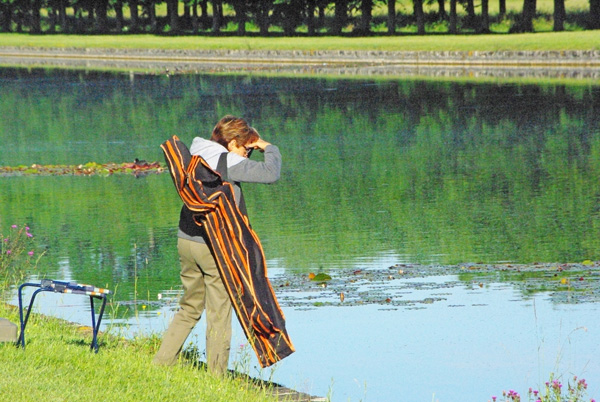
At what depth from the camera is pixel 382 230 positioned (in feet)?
53.4

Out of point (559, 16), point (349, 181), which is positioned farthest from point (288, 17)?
point (349, 181)

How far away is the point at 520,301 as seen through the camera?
38.1 ft

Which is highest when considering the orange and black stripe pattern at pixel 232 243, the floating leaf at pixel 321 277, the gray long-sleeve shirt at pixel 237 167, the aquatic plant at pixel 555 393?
the gray long-sleeve shirt at pixel 237 167

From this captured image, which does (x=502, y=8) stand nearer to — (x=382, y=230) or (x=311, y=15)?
(x=311, y=15)

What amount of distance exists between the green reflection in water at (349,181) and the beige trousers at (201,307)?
439 cm

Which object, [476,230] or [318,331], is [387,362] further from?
[476,230]

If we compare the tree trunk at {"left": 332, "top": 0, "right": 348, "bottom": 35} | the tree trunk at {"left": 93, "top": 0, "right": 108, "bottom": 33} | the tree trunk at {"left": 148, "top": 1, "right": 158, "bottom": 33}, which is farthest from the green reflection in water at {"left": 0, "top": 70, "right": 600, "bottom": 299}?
the tree trunk at {"left": 93, "top": 0, "right": 108, "bottom": 33}

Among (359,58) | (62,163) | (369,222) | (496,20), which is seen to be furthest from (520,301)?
(496,20)

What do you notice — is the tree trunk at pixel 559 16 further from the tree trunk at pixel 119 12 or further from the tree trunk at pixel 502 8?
the tree trunk at pixel 119 12

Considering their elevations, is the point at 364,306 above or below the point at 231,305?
below

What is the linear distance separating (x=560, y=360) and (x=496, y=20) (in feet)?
255

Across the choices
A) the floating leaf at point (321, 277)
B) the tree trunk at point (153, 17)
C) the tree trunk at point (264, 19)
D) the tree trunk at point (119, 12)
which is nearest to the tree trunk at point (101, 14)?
the tree trunk at point (119, 12)

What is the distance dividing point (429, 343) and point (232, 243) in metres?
3.42

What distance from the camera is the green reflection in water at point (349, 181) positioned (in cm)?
1480
